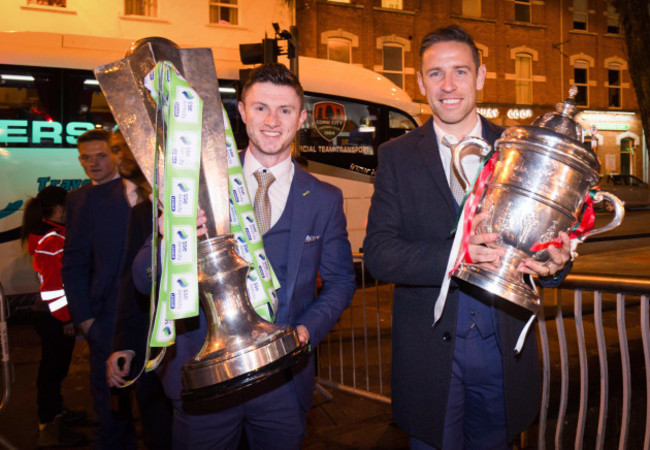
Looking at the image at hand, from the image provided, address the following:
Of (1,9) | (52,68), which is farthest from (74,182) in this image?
(1,9)

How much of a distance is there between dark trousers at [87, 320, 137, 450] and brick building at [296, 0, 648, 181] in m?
18.4

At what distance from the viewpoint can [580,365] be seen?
159 inches

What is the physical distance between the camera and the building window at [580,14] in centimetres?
2747

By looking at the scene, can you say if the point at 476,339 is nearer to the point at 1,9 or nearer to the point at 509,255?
the point at 509,255

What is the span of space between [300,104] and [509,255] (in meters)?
1.01

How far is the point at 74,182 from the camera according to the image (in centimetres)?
809

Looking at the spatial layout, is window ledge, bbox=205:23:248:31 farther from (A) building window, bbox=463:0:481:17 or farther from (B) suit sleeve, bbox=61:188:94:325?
(B) suit sleeve, bbox=61:188:94:325

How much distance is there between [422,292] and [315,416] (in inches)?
→ 106

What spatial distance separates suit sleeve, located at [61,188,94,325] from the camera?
3.19 meters

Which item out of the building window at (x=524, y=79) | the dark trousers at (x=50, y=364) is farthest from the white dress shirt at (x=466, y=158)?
the building window at (x=524, y=79)

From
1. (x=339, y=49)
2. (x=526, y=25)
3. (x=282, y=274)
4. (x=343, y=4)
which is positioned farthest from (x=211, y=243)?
(x=526, y=25)

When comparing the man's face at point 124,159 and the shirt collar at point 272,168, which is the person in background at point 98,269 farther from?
the shirt collar at point 272,168

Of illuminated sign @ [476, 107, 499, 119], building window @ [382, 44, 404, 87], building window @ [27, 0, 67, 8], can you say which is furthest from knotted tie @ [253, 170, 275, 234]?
illuminated sign @ [476, 107, 499, 119]

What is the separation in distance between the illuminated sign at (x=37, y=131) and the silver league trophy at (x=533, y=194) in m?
7.89
